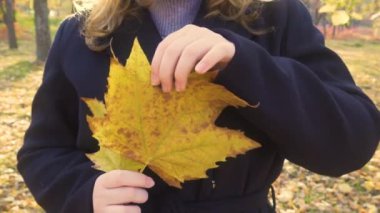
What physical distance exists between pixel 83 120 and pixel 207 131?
0.58 meters

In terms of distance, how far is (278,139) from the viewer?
1080 mm

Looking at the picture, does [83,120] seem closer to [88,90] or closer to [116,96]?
[88,90]

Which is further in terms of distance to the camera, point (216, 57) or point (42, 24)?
point (42, 24)

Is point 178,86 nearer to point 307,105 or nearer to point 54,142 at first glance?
point 307,105

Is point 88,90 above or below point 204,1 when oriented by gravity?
below

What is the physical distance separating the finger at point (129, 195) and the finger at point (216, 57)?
27 centimetres

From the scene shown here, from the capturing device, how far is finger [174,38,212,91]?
0.82 m

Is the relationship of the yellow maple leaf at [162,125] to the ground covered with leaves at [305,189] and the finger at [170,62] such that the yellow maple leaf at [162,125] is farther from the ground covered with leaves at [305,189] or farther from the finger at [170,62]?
the ground covered with leaves at [305,189]

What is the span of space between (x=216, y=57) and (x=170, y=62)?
85 mm

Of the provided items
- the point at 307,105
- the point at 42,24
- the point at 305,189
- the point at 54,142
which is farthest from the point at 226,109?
the point at 42,24

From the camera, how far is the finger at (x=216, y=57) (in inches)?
32.4

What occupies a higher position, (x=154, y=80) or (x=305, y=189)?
(x=154, y=80)

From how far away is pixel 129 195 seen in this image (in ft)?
3.00

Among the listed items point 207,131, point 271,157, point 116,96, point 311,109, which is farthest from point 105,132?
point 271,157
